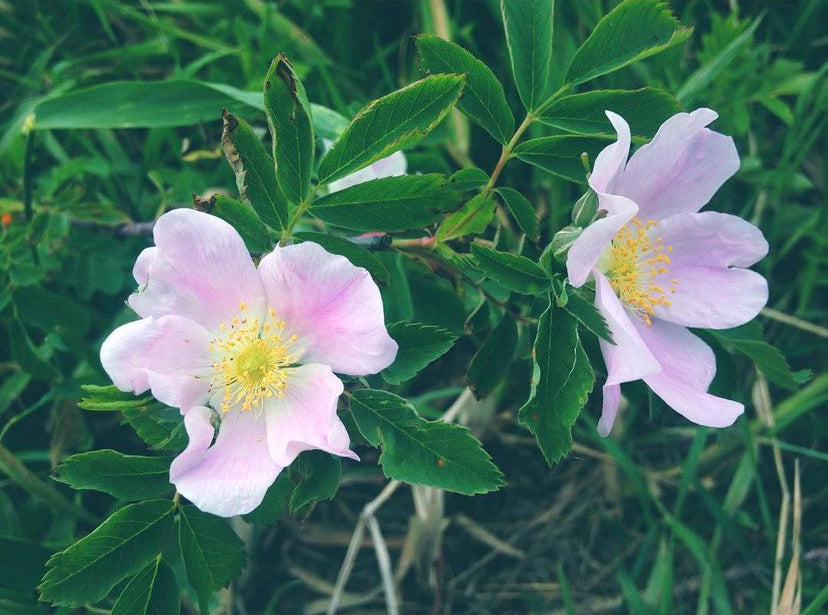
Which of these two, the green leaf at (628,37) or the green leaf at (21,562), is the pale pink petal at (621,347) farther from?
the green leaf at (21,562)

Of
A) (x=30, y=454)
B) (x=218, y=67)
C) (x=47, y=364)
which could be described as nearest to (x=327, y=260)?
(x=47, y=364)

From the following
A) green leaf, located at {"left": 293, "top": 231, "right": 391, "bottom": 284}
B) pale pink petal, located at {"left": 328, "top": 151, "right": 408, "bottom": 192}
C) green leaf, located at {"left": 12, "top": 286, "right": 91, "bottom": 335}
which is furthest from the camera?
green leaf, located at {"left": 12, "top": 286, "right": 91, "bottom": 335}

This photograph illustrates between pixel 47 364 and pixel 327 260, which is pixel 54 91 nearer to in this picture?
pixel 47 364

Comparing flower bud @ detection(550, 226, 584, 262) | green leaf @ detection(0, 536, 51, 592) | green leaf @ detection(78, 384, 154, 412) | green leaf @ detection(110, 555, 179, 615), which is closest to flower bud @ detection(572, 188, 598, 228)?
flower bud @ detection(550, 226, 584, 262)


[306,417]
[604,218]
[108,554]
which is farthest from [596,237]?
[108,554]

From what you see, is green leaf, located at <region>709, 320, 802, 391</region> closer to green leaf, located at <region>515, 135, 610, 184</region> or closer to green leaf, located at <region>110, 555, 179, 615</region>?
green leaf, located at <region>515, 135, 610, 184</region>

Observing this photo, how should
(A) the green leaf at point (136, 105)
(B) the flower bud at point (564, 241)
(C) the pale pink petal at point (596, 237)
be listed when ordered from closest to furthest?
1. (C) the pale pink petal at point (596, 237)
2. (B) the flower bud at point (564, 241)
3. (A) the green leaf at point (136, 105)

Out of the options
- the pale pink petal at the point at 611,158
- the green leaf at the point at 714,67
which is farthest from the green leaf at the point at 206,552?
the green leaf at the point at 714,67
